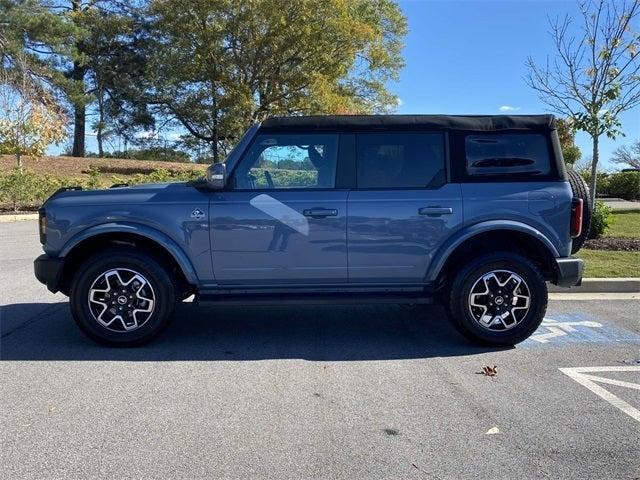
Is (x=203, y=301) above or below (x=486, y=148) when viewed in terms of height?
below

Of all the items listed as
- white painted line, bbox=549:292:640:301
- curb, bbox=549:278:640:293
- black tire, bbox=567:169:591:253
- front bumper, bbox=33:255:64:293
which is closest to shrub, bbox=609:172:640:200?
curb, bbox=549:278:640:293

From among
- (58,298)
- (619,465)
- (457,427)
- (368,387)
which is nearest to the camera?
(619,465)

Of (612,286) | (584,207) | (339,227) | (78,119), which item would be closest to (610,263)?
(612,286)

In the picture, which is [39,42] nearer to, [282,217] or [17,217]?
[17,217]

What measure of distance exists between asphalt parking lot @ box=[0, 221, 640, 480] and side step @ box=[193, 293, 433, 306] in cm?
44

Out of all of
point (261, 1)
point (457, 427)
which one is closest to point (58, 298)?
point (457, 427)

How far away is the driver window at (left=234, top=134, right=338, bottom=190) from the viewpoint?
5.04m

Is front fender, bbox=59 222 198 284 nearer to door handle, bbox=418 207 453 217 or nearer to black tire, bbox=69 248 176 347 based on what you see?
black tire, bbox=69 248 176 347

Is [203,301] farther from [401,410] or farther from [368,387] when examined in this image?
[401,410]

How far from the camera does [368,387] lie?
420cm

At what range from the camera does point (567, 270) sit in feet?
16.5

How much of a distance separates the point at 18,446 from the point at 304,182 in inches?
115

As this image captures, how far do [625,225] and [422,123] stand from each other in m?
10.7

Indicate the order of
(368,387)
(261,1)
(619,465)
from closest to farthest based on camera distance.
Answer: (619,465), (368,387), (261,1)
